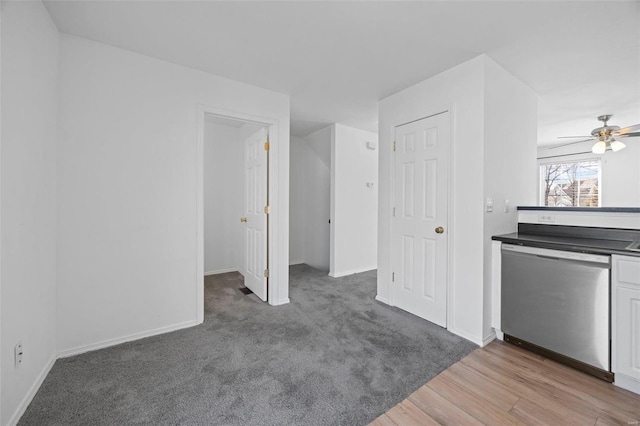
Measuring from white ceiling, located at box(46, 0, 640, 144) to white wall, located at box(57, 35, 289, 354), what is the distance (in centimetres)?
24

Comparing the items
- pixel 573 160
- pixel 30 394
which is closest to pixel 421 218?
pixel 30 394

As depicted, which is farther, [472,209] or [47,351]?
[472,209]

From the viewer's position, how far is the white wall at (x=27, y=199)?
1.37 m

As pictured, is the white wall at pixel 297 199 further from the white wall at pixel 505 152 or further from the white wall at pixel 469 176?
the white wall at pixel 505 152

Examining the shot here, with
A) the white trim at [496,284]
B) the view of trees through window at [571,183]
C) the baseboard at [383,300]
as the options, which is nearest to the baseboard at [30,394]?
the baseboard at [383,300]

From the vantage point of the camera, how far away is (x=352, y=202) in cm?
441

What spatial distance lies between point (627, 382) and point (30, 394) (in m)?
3.70

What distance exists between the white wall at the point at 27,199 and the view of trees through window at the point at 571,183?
→ 319 inches

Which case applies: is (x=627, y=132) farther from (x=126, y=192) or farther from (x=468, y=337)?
(x=126, y=192)

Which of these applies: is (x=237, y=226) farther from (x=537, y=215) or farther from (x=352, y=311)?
(x=537, y=215)

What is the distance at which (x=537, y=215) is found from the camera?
253 cm

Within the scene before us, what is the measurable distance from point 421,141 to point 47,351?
350 centimetres

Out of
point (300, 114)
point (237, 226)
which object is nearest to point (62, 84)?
point (300, 114)

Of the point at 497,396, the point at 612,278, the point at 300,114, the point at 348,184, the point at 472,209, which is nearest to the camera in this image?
the point at 497,396
